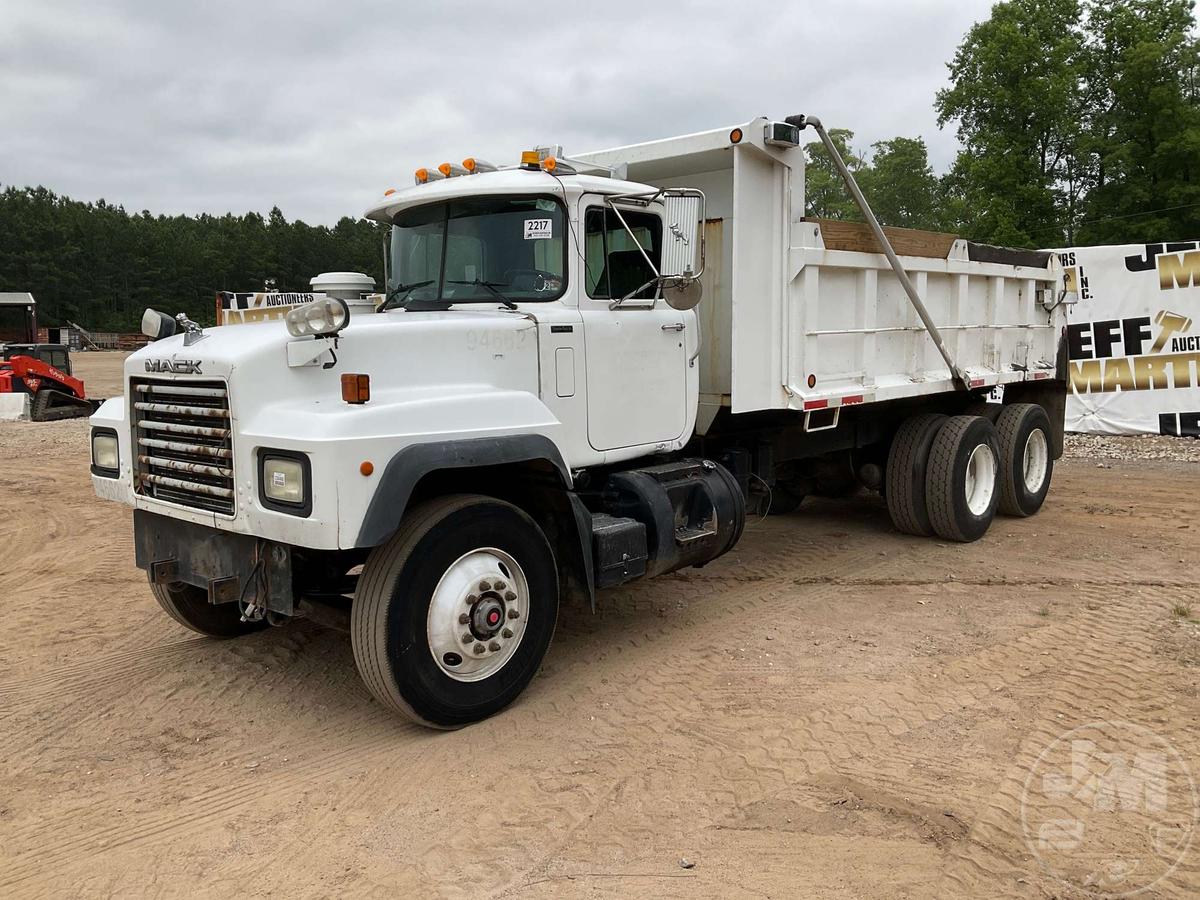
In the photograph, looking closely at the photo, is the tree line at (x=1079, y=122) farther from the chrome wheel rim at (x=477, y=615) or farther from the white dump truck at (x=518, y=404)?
the chrome wheel rim at (x=477, y=615)

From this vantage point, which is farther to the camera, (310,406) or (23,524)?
(23,524)

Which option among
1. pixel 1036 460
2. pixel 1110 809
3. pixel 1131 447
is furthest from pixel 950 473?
pixel 1131 447

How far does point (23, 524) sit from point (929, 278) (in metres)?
8.52

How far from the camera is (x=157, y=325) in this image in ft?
15.9

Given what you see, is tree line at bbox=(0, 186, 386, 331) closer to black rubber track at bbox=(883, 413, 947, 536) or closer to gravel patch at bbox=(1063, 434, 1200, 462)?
gravel patch at bbox=(1063, 434, 1200, 462)

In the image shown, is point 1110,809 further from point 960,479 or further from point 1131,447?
point 1131,447

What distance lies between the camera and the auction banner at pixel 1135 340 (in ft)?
42.6

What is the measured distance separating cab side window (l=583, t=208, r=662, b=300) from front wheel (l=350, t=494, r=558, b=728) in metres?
1.51

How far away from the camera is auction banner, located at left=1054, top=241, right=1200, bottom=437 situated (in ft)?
42.6

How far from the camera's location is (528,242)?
508 centimetres

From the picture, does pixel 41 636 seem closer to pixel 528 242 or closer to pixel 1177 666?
pixel 528 242

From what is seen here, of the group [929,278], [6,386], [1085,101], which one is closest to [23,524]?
[929,278]

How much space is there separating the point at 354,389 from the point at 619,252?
1970mm

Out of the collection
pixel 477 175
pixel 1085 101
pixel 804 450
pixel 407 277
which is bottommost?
pixel 804 450
